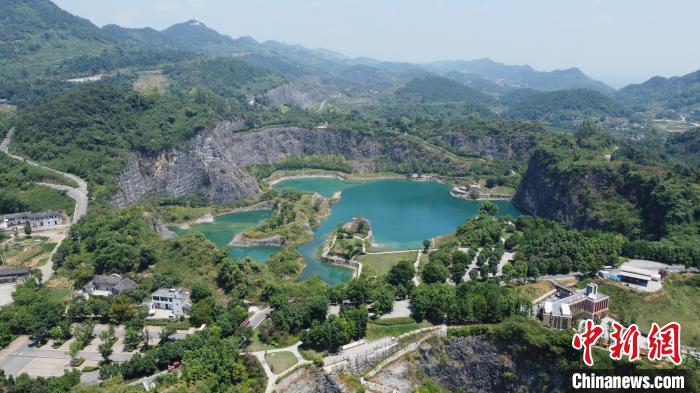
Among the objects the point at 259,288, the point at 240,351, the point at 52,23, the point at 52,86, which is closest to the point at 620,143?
the point at 259,288

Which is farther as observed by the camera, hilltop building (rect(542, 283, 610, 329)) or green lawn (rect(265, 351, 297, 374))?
hilltop building (rect(542, 283, 610, 329))

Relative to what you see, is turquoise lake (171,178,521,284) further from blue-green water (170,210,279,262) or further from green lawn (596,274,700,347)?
green lawn (596,274,700,347)

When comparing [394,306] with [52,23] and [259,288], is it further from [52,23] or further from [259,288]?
[52,23]

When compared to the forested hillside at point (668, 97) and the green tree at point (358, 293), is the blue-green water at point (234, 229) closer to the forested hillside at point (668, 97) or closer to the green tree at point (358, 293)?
the green tree at point (358, 293)

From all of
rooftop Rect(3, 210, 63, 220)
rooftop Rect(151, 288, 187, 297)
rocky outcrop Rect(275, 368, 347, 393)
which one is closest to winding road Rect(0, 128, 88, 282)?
rooftop Rect(3, 210, 63, 220)

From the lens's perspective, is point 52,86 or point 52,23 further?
point 52,23

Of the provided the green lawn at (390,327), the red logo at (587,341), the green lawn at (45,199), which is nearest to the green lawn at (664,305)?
the red logo at (587,341)

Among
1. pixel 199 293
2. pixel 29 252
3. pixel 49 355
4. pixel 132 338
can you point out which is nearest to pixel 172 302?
pixel 199 293
